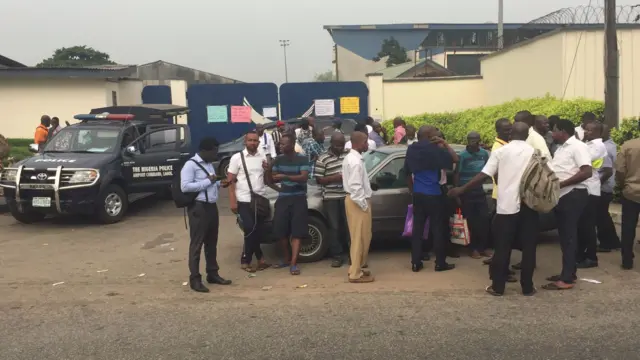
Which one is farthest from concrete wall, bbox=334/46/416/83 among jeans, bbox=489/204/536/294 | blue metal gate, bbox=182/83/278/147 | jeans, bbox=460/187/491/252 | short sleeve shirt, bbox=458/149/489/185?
jeans, bbox=489/204/536/294

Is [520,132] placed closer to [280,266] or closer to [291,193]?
[291,193]

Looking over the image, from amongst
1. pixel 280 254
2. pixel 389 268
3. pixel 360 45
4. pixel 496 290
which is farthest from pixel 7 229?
pixel 360 45

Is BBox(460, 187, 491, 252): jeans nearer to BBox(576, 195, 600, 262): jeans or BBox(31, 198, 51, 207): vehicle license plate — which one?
BBox(576, 195, 600, 262): jeans

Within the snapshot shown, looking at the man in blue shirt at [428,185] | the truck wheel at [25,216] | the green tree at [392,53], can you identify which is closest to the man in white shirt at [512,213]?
the man in blue shirt at [428,185]

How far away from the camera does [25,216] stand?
10.6 metres

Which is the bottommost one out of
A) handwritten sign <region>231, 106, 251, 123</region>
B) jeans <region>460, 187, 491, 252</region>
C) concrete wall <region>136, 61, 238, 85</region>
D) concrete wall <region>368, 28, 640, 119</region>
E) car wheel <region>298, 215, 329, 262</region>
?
car wheel <region>298, 215, 329, 262</region>

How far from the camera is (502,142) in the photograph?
21.6 feet

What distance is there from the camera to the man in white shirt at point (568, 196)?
A: 616 cm

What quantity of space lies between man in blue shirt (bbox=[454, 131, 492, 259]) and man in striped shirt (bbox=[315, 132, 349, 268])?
1500 millimetres

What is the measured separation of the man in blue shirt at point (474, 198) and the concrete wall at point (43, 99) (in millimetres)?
18102

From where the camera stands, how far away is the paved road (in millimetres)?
4734

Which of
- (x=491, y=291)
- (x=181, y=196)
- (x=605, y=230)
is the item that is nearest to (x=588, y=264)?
(x=605, y=230)

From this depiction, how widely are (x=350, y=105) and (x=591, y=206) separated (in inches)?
617

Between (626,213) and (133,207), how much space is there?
9554 millimetres
